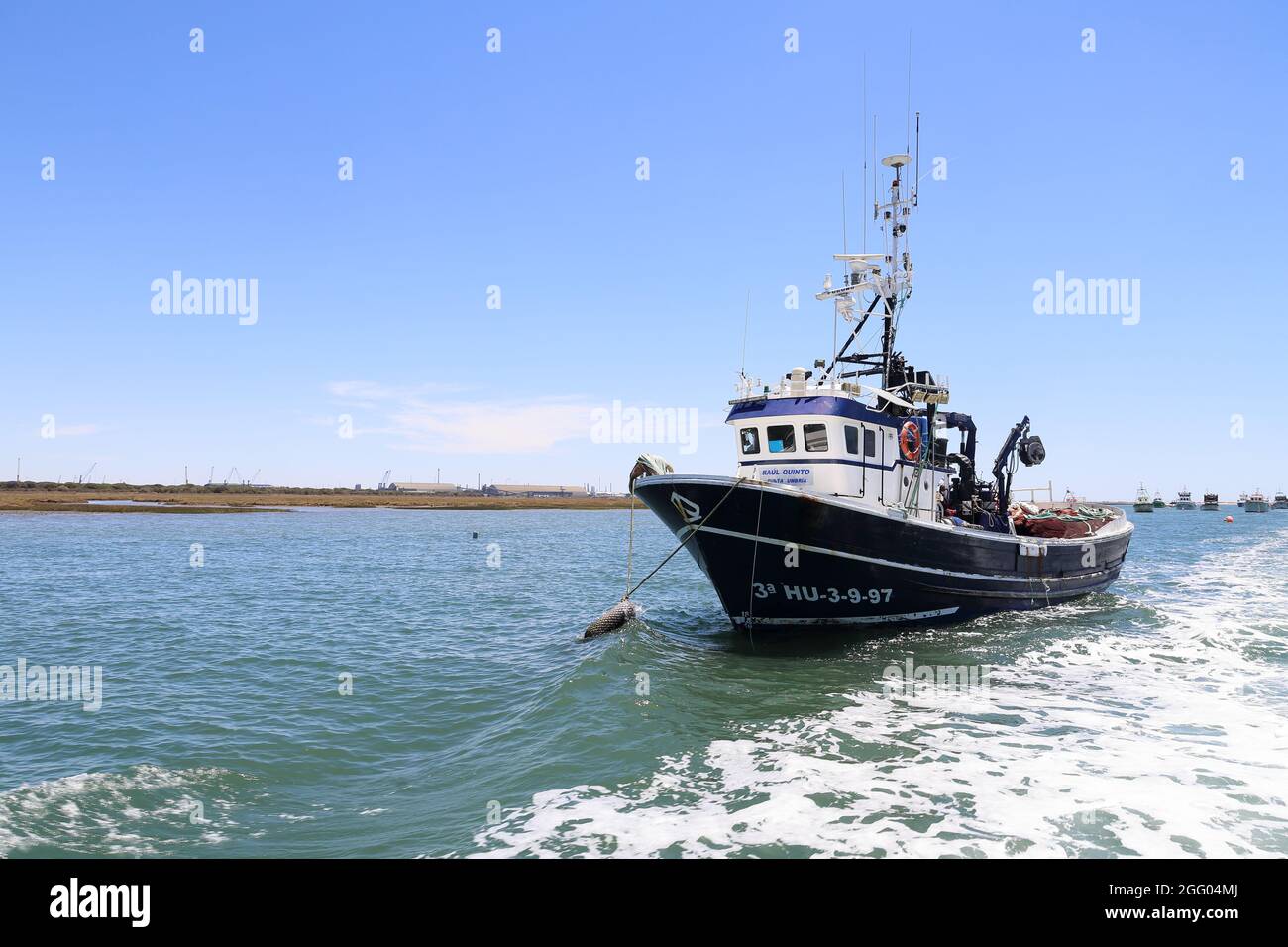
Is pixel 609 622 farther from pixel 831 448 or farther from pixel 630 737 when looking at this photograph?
pixel 630 737

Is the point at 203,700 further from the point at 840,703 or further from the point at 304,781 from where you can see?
the point at 840,703

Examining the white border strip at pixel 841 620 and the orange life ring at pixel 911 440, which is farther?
the orange life ring at pixel 911 440

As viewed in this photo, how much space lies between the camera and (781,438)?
17891 mm

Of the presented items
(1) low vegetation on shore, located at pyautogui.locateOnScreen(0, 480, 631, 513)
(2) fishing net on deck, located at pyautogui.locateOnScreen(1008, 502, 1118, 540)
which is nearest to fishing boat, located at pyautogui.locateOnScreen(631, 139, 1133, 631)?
(2) fishing net on deck, located at pyautogui.locateOnScreen(1008, 502, 1118, 540)

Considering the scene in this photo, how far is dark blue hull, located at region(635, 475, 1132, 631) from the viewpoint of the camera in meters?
15.7

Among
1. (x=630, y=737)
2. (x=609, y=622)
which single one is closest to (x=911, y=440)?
(x=609, y=622)

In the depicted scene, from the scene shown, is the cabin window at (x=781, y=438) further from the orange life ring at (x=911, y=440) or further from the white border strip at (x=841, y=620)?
the white border strip at (x=841, y=620)

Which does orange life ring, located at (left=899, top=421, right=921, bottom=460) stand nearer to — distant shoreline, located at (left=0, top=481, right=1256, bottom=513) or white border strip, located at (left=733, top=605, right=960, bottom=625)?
white border strip, located at (left=733, top=605, right=960, bottom=625)
